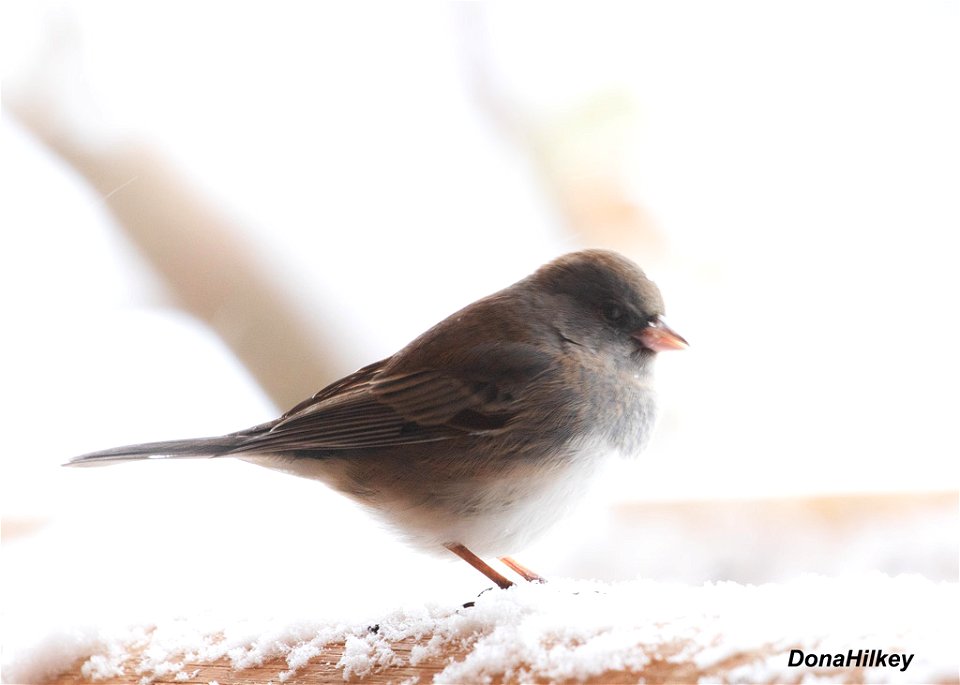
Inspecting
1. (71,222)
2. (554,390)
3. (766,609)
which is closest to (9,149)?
(71,222)

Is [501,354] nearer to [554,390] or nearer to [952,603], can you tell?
[554,390]

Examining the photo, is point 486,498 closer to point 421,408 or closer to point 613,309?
point 421,408

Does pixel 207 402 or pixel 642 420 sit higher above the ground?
pixel 207 402

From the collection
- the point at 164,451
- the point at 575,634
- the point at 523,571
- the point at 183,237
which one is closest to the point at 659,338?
the point at 523,571

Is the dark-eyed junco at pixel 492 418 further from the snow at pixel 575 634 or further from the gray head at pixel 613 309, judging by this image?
the snow at pixel 575 634

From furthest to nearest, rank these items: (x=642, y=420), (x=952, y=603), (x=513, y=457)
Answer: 1. (x=642, y=420)
2. (x=513, y=457)
3. (x=952, y=603)

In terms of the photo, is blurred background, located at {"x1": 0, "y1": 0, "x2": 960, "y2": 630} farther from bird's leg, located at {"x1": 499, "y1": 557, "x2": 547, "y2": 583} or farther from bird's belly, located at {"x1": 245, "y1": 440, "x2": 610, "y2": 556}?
bird's belly, located at {"x1": 245, "y1": 440, "x2": 610, "y2": 556}
